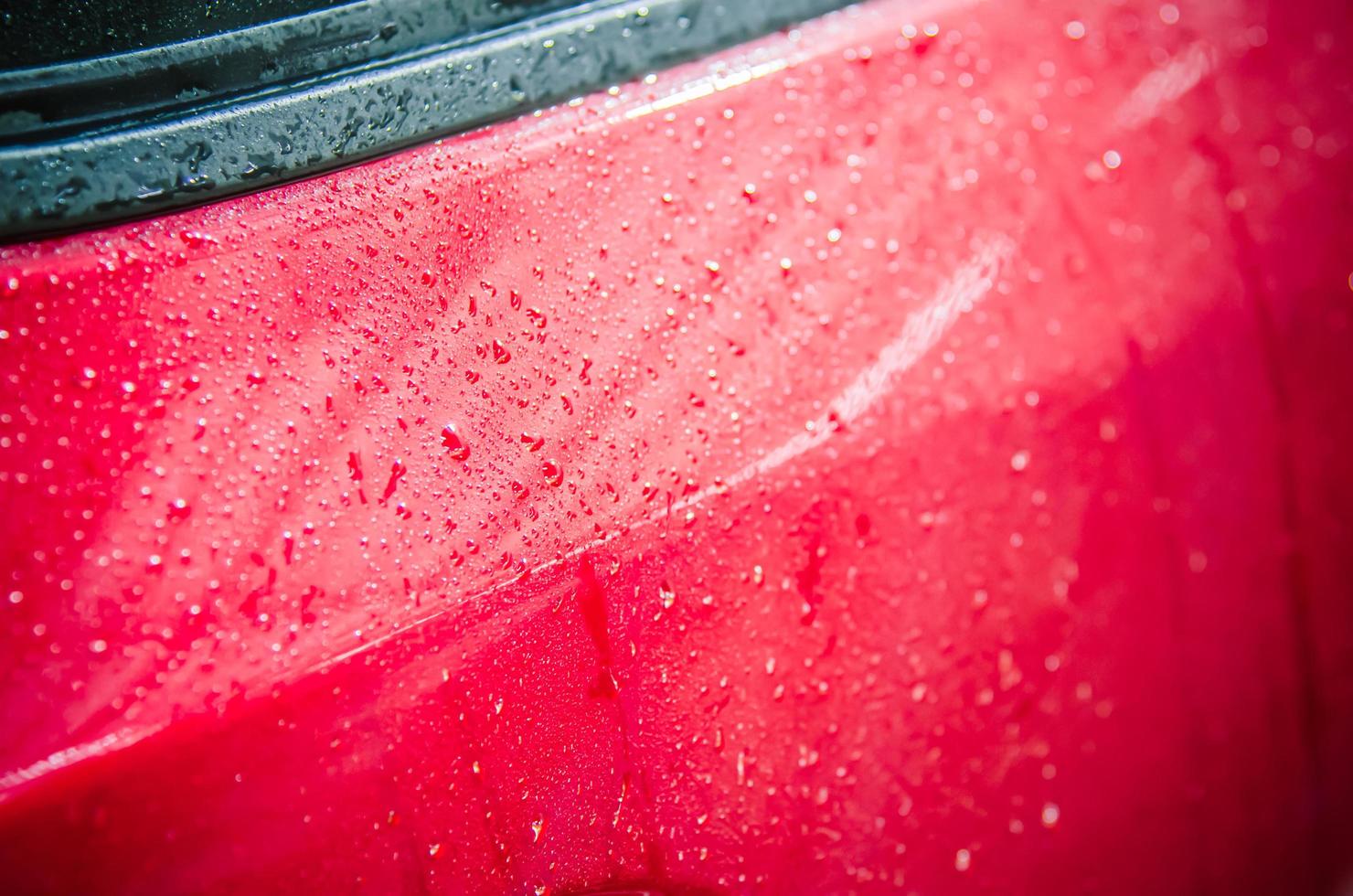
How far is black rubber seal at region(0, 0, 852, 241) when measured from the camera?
0.76 metres

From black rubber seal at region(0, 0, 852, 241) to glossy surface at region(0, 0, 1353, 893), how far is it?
0.03 metres

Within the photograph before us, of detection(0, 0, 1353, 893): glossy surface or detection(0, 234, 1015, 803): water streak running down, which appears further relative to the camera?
detection(0, 234, 1015, 803): water streak running down

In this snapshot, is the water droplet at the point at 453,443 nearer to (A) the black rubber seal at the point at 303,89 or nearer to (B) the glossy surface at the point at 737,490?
(B) the glossy surface at the point at 737,490

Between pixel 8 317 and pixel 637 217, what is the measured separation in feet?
1.89

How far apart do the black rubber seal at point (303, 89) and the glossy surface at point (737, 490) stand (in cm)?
3

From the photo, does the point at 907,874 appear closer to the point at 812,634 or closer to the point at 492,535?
the point at 812,634

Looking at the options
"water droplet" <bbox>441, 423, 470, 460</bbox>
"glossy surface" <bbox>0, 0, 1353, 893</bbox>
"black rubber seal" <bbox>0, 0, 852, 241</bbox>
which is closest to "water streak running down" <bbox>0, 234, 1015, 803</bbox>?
"glossy surface" <bbox>0, 0, 1353, 893</bbox>

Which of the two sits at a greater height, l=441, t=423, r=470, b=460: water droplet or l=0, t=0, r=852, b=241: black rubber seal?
l=0, t=0, r=852, b=241: black rubber seal

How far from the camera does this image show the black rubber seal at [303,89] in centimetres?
76

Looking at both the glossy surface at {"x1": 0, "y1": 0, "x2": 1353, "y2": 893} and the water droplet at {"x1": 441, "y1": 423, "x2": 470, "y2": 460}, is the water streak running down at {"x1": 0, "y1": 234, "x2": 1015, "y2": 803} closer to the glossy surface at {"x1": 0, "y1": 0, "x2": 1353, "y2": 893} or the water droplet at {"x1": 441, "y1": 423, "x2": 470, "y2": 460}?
the glossy surface at {"x1": 0, "y1": 0, "x2": 1353, "y2": 893}

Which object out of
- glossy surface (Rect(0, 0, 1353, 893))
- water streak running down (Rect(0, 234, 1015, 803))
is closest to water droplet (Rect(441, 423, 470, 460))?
glossy surface (Rect(0, 0, 1353, 893))

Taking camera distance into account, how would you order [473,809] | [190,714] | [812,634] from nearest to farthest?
1. [190,714]
2. [473,809]
3. [812,634]

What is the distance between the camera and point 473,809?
0.77m

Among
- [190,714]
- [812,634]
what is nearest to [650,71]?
[812,634]
